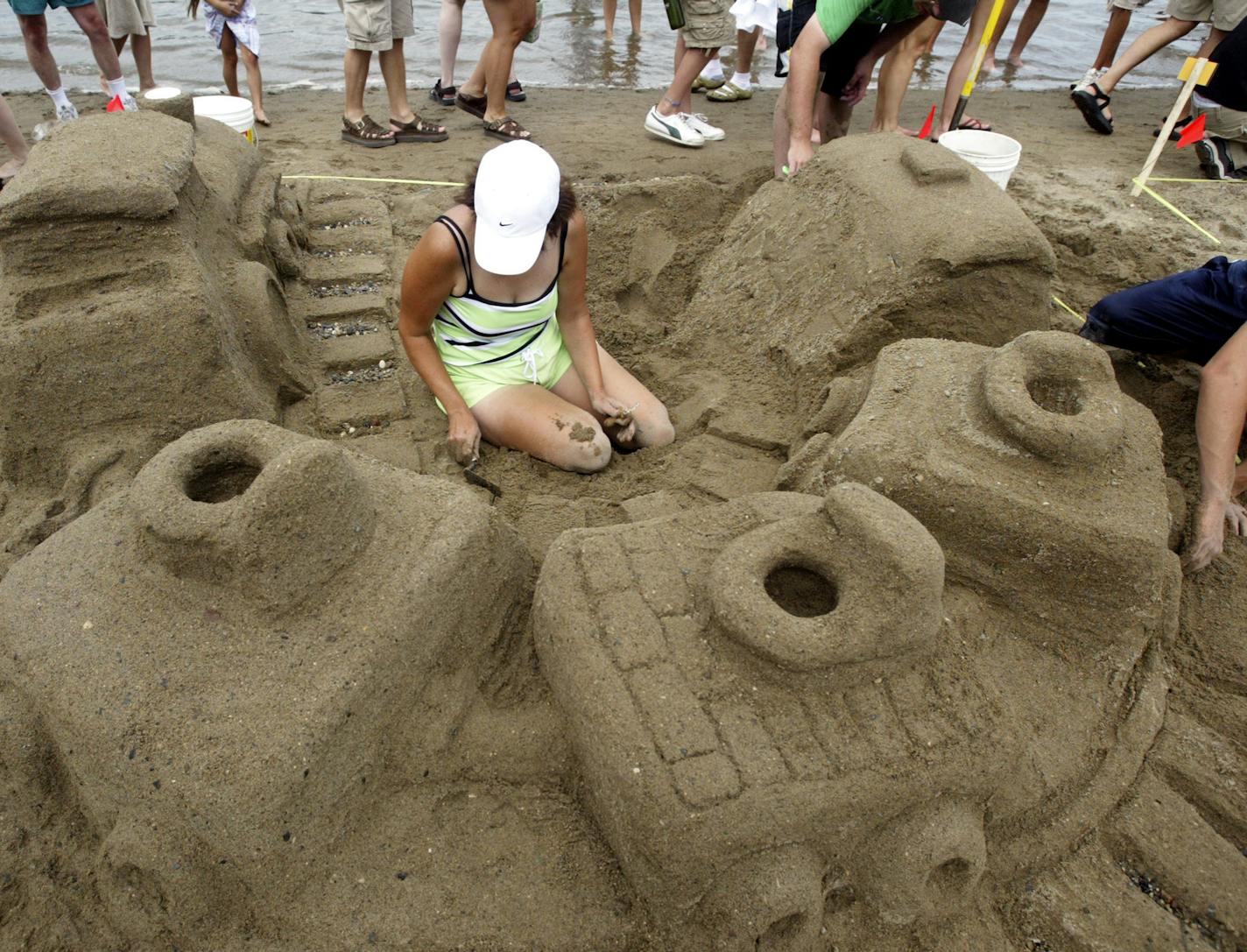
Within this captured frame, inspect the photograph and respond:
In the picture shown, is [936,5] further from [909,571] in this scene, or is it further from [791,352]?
[909,571]

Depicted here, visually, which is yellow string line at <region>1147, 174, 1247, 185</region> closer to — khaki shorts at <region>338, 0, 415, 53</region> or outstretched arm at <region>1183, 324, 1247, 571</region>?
outstretched arm at <region>1183, 324, 1247, 571</region>

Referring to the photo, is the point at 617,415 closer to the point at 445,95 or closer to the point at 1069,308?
the point at 1069,308

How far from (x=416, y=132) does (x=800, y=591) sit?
12.8 ft

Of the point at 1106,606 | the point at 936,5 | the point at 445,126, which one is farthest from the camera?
the point at 445,126

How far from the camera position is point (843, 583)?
147 cm

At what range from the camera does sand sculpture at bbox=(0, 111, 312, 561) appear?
2.05 metres

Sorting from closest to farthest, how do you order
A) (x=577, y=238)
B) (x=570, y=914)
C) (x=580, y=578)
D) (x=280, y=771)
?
1. (x=280, y=771)
2. (x=570, y=914)
3. (x=580, y=578)
4. (x=577, y=238)

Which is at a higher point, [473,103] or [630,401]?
[473,103]

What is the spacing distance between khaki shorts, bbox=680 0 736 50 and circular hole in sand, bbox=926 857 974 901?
4.38 m

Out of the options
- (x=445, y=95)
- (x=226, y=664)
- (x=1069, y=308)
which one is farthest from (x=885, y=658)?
(x=445, y=95)

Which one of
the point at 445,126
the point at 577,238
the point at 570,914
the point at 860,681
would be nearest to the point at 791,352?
the point at 577,238

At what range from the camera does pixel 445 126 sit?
4949 millimetres

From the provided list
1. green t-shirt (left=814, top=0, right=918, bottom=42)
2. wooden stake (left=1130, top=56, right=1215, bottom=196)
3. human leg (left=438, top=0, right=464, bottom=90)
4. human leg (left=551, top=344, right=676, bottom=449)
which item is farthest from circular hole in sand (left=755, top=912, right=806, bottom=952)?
human leg (left=438, top=0, right=464, bottom=90)

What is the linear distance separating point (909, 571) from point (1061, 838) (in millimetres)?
723
